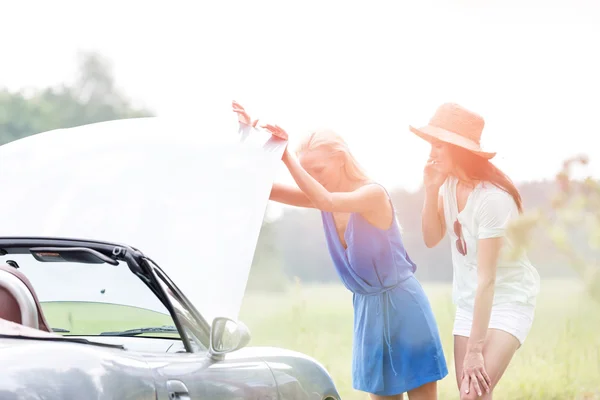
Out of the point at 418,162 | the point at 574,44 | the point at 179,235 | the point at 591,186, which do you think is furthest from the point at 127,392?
the point at 574,44

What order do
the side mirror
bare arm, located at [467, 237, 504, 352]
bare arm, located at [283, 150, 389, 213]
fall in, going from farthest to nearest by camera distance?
bare arm, located at [283, 150, 389, 213], bare arm, located at [467, 237, 504, 352], the side mirror

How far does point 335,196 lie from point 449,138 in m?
0.69

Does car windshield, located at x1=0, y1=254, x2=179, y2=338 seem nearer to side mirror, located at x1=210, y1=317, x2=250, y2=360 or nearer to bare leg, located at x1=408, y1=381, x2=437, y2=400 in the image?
side mirror, located at x1=210, y1=317, x2=250, y2=360

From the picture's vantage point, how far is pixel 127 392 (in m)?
2.74

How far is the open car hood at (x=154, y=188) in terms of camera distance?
5594 millimetres

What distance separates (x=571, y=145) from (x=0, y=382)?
49.5 feet

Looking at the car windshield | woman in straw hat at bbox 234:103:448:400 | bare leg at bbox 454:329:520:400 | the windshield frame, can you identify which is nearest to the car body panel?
the windshield frame

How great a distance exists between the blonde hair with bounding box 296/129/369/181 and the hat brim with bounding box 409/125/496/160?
37 cm

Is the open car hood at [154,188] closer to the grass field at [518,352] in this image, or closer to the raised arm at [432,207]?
the raised arm at [432,207]

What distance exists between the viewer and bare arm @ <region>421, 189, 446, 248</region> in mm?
5227

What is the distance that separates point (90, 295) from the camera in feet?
14.5

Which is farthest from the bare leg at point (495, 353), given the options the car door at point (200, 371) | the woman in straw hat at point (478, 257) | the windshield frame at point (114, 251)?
the windshield frame at point (114, 251)

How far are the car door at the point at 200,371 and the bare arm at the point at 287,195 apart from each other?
1930mm

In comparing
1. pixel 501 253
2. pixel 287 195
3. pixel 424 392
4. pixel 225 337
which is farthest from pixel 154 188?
pixel 225 337
